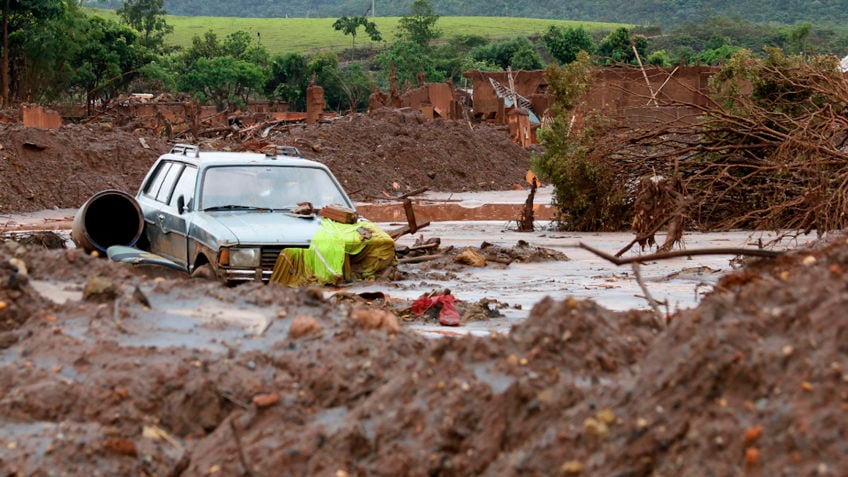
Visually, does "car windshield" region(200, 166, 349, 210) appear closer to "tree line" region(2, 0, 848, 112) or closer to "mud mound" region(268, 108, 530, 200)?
"tree line" region(2, 0, 848, 112)

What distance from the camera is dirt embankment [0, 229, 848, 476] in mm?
3932

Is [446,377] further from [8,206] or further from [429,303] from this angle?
[8,206]

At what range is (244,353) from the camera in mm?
5828

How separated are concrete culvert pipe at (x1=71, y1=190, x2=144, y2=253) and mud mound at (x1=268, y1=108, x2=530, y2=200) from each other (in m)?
17.6

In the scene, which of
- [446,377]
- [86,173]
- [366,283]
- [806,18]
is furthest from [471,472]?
[806,18]

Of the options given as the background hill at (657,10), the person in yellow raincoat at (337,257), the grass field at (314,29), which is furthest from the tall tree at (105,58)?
the background hill at (657,10)

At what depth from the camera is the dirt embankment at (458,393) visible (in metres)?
3.93

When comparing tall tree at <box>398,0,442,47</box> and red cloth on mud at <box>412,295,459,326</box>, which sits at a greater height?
tall tree at <box>398,0,442,47</box>

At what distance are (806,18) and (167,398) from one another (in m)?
161

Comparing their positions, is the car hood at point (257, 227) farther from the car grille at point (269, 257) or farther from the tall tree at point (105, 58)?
the tall tree at point (105, 58)

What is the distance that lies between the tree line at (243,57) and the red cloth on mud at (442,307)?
17.5 meters

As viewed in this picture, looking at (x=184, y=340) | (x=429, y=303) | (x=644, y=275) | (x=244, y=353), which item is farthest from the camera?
(x=644, y=275)

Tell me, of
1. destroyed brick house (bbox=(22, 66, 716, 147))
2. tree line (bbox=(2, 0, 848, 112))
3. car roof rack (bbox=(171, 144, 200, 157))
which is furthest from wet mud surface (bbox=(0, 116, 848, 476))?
destroyed brick house (bbox=(22, 66, 716, 147))

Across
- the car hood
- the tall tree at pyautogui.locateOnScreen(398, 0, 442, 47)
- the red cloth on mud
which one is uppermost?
the tall tree at pyautogui.locateOnScreen(398, 0, 442, 47)
